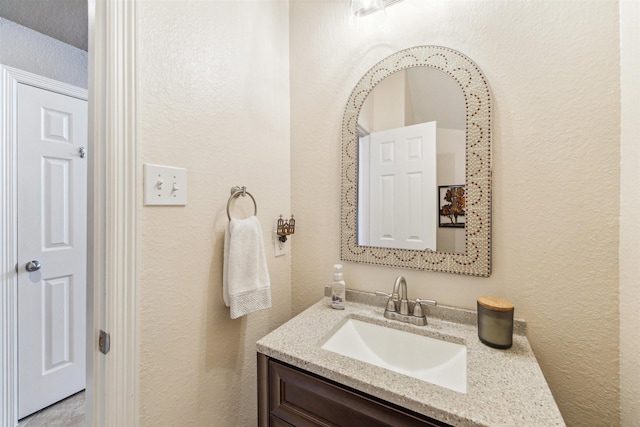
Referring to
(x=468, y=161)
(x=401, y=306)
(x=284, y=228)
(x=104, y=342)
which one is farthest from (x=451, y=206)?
(x=104, y=342)

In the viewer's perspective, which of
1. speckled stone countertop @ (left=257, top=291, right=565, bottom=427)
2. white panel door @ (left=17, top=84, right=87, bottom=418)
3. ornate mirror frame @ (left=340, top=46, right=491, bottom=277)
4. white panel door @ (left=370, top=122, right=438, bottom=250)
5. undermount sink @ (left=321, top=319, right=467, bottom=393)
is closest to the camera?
speckled stone countertop @ (left=257, top=291, right=565, bottom=427)

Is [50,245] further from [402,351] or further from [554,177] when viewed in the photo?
[554,177]

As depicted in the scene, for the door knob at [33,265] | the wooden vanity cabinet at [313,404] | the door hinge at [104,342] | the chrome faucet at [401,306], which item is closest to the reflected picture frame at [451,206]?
the chrome faucet at [401,306]

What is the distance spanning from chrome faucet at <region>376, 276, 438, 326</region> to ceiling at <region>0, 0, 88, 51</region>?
2.21 metres

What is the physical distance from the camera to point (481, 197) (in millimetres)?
898

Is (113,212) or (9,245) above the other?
(113,212)

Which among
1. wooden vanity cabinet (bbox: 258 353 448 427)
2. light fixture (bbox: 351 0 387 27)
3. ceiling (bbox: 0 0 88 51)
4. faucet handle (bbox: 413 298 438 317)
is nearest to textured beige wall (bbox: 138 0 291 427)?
wooden vanity cabinet (bbox: 258 353 448 427)

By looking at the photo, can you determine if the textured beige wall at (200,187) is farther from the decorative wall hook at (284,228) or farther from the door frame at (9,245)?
the door frame at (9,245)

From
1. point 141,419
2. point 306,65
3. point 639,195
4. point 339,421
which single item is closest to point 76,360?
point 141,419

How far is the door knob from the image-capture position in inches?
58.6

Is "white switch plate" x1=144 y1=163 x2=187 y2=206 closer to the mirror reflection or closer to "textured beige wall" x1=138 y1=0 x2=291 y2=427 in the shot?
"textured beige wall" x1=138 y1=0 x2=291 y2=427

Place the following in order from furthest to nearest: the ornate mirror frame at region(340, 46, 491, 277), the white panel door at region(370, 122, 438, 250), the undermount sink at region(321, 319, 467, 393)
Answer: the white panel door at region(370, 122, 438, 250)
the ornate mirror frame at region(340, 46, 491, 277)
the undermount sink at region(321, 319, 467, 393)

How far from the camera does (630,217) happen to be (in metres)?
0.69

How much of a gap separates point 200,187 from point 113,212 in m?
0.26
